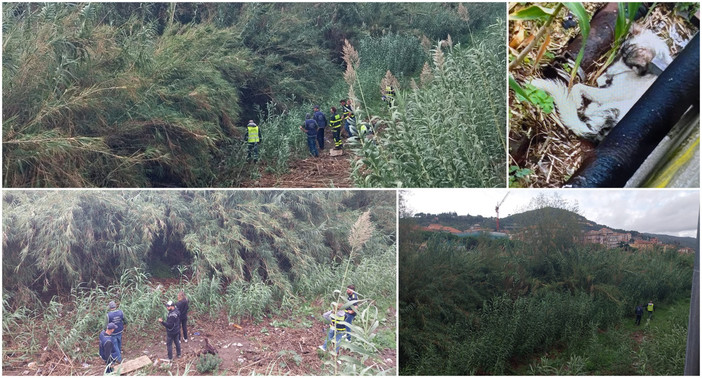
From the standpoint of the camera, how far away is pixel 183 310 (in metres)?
5.30

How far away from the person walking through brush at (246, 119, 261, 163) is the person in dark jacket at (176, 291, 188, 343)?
120 cm

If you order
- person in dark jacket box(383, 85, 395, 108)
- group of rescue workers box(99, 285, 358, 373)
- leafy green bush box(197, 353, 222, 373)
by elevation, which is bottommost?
leafy green bush box(197, 353, 222, 373)

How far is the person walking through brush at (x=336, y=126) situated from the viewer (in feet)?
18.0

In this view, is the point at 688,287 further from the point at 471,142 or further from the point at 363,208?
the point at 363,208

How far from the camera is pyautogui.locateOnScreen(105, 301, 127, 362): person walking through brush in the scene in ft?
17.2

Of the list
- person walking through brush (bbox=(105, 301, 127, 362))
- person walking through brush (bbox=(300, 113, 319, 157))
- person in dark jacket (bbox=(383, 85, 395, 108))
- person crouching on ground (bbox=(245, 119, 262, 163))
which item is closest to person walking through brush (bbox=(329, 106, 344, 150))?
person walking through brush (bbox=(300, 113, 319, 157))

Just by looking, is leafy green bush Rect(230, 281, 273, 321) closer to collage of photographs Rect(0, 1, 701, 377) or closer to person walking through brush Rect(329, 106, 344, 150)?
collage of photographs Rect(0, 1, 701, 377)

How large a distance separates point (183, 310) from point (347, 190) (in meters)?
1.59

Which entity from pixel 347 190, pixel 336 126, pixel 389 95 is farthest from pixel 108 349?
pixel 389 95

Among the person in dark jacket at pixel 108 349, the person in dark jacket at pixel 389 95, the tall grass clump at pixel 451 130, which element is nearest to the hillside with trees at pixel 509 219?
the tall grass clump at pixel 451 130

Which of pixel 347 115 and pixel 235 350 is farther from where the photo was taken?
pixel 347 115

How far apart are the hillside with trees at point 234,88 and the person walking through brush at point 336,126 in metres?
0.08

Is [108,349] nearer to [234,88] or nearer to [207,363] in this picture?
[207,363]

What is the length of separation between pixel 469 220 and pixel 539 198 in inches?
22.1
